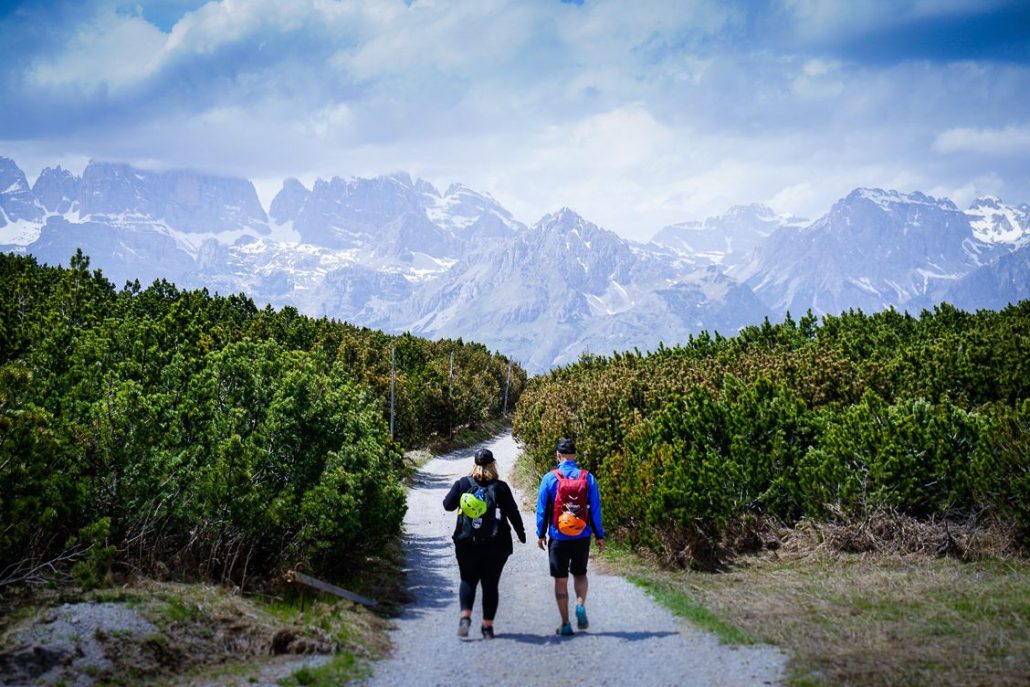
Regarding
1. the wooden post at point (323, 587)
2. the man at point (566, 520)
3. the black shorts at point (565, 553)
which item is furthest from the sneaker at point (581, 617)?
the wooden post at point (323, 587)

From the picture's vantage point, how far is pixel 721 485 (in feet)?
49.0

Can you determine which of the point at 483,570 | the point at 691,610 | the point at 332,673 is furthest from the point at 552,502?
the point at 332,673

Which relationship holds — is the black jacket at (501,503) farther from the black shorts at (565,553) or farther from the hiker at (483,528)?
the black shorts at (565,553)

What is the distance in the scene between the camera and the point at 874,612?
32.0 feet

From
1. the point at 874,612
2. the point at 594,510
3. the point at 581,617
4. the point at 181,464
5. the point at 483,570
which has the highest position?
the point at 181,464

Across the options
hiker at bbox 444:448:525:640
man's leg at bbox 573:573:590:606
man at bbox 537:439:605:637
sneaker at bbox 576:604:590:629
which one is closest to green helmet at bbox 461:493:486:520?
hiker at bbox 444:448:525:640

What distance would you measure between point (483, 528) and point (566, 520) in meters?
0.99

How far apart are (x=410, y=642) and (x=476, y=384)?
171 ft

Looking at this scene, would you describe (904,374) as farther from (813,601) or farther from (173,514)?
(173,514)

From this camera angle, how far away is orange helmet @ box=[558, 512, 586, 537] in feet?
31.6

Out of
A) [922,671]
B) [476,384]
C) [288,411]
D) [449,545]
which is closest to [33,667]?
[288,411]

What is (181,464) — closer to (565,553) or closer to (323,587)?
(323,587)

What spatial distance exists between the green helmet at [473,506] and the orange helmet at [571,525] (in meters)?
0.97

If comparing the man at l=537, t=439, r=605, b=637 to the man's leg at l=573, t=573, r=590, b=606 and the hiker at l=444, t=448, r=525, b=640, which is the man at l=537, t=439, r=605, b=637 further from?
the hiker at l=444, t=448, r=525, b=640
